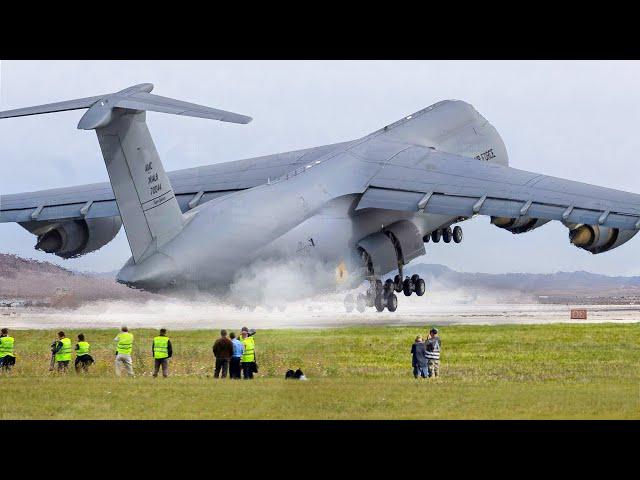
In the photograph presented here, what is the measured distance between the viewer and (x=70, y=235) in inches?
1130

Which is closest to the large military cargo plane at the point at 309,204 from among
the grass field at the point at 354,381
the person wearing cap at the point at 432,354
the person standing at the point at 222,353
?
the person standing at the point at 222,353

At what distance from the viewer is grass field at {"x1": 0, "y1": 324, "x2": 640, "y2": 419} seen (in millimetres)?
17469

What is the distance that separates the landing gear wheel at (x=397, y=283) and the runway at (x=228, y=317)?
0.80 m

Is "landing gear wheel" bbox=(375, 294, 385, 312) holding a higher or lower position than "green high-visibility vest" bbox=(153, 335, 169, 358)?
higher

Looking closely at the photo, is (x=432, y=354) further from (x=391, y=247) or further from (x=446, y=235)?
(x=446, y=235)

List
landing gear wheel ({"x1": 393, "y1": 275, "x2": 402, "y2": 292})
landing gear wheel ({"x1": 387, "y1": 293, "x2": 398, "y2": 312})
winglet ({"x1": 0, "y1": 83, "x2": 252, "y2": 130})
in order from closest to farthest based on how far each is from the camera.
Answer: winglet ({"x1": 0, "y1": 83, "x2": 252, "y2": 130}) → landing gear wheel ({"x1": 387, "y1": 293, "x2": 398, "y2": 312}) → landing gear wheel ({"x1": 393, "y1": 275, "x2": 402, "y2": 292})

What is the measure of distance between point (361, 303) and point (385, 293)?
2.35 ft

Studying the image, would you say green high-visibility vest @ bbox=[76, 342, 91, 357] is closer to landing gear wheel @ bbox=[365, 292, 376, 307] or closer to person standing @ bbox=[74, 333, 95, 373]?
person standing @ bbox=[74, 333, 95, 373]

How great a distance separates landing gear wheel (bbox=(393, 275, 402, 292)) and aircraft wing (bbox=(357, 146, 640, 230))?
9.41 ft

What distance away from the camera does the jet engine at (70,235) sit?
2870 centimetres

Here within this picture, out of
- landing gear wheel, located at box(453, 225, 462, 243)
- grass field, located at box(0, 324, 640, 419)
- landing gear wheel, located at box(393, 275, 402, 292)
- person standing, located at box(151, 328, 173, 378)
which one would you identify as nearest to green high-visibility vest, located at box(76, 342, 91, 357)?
grass field, located at box(0, 324, 640, 419)

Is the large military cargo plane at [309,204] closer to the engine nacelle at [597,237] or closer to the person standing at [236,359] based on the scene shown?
the engine nacelle at [597,237]
